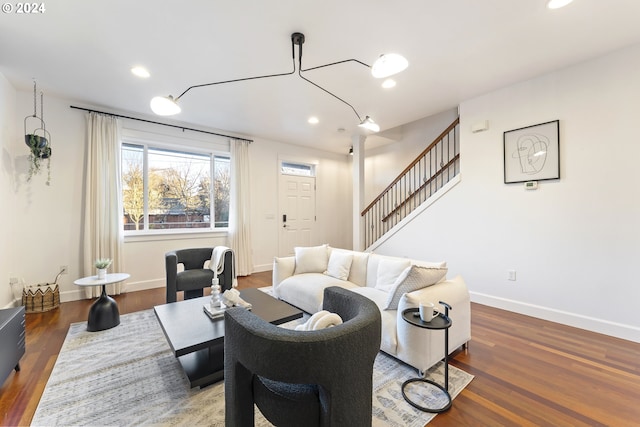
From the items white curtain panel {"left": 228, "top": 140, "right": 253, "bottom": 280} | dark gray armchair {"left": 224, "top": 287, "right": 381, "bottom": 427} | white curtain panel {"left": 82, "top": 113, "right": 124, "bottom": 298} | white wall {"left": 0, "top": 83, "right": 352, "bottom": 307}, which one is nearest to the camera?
dark gray armchair {"left": 224, "top": 287, "right": 381, "bottom": 427}

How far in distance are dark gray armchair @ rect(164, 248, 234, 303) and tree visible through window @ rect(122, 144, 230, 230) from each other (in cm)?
132

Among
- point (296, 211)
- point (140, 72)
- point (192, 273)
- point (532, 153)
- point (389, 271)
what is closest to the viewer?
point (389, 271)

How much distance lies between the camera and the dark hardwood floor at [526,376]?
64.9 inches

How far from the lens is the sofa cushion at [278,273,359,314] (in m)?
Result: 3.02

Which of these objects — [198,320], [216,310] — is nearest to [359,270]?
[216,310]

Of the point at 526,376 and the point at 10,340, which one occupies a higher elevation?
the point at 10,340

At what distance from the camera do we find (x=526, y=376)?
204cm

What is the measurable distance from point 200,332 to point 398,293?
5.17ft

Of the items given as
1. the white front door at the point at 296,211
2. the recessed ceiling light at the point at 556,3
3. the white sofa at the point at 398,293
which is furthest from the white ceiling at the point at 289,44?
the white front door at the point at 296,211

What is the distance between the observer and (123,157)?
4270 millimetres

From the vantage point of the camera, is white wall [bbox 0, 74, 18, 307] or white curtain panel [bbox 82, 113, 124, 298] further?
white curtain panel [bbox 82, 113, 124, 298]

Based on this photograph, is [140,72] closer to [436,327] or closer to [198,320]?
[198,320]

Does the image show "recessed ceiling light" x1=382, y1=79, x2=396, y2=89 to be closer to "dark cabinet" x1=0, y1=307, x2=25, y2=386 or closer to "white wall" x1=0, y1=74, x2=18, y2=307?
"dark cabinet" x1=0, y1=307, x2=25, y2=386

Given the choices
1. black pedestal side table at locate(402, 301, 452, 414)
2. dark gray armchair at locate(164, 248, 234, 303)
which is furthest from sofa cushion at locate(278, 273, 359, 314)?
black pedestal side table at locate(402, 301, 452, 414)
